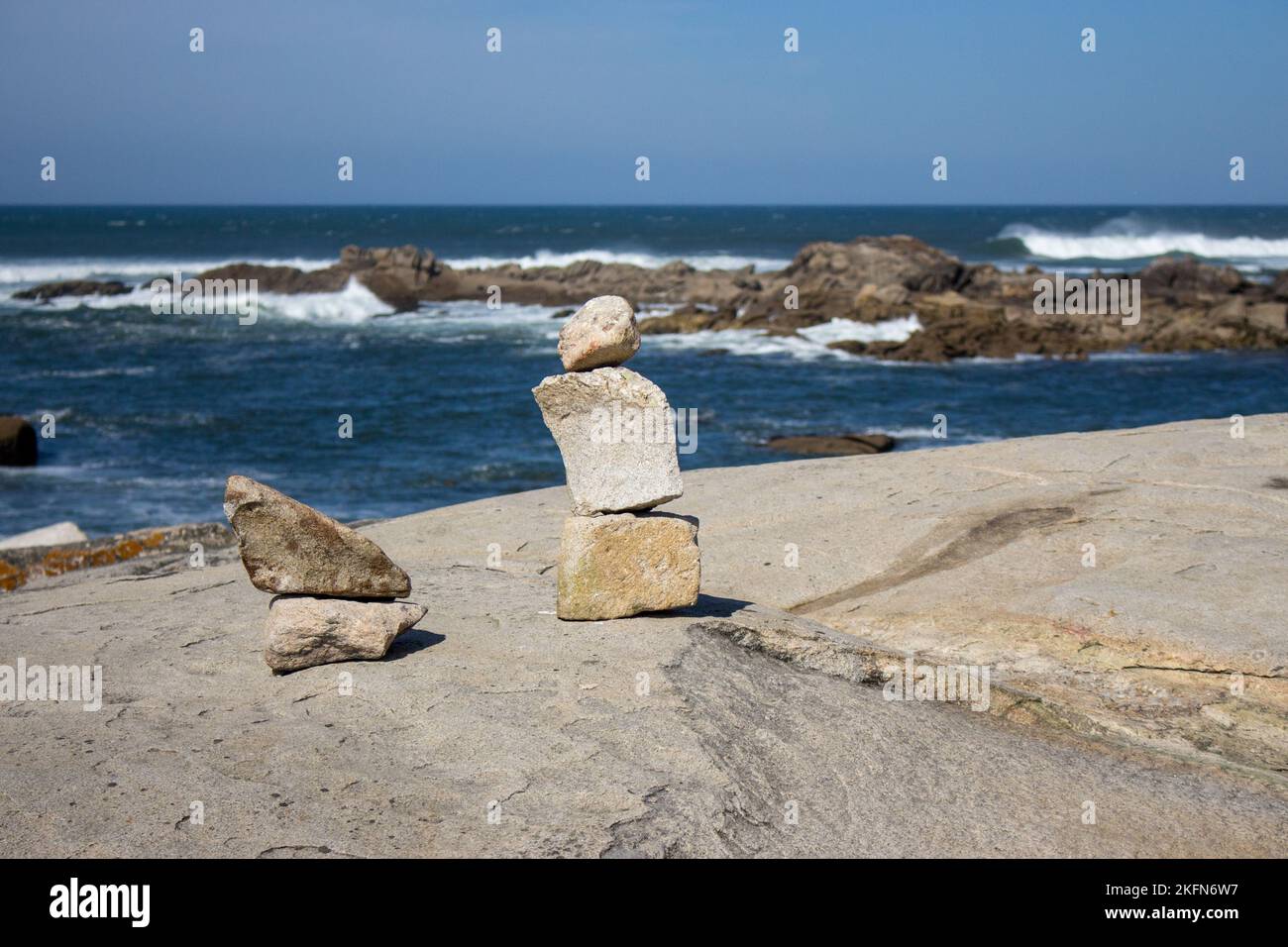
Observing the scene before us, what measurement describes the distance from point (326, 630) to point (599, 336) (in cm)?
208

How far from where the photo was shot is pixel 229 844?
14.9ft

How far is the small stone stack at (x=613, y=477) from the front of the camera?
6727 millimetres

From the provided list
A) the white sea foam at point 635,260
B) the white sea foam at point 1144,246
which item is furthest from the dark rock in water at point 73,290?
the white sea foam at point 1144,246

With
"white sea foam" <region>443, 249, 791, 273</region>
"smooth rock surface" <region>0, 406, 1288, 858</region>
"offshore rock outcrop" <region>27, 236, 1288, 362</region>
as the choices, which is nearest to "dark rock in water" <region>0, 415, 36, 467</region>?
"smooth rock surface" <region>0, 406, 1288, 858</region>

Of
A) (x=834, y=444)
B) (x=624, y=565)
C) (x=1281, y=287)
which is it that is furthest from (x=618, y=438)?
(x=1281, y=287)

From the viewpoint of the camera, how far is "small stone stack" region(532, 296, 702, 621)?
265 inches

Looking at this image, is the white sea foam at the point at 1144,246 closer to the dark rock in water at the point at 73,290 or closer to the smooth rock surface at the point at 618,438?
the dark rock in water at the point at 73,290

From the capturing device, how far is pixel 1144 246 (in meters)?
79.3

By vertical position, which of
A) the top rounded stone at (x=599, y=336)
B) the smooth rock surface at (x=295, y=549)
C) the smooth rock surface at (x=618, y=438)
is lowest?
the smooth rock surface at (x=295, y=549)

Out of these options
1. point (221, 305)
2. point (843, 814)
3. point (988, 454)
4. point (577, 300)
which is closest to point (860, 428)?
point (988, 454)

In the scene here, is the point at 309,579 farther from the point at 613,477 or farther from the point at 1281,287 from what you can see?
the point at 1281,287

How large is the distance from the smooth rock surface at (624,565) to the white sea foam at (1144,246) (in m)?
74.9

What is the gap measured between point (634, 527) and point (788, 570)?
7.86 feet

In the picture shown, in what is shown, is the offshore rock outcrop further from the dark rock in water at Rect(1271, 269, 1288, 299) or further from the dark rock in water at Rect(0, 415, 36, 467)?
the dark rock in water at Rect(0, 415, 36, 467)
